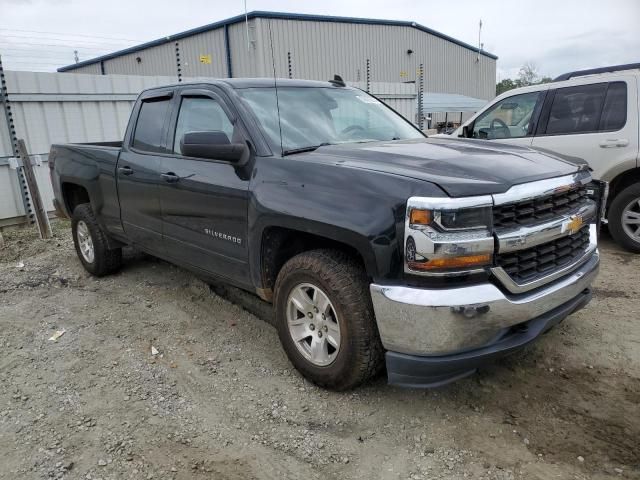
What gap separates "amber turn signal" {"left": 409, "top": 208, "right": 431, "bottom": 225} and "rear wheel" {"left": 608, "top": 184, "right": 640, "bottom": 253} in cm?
434

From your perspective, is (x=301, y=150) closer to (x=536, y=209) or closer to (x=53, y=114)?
(x=536, y=209)

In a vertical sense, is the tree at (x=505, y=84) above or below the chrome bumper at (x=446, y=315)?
above

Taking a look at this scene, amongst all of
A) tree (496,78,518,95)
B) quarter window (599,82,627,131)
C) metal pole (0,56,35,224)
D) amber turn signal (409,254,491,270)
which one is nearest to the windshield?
amber turn signal (409,254,491,270)

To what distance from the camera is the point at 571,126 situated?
6.05 meters

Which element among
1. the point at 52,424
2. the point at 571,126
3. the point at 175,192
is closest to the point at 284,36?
the point at 571,126

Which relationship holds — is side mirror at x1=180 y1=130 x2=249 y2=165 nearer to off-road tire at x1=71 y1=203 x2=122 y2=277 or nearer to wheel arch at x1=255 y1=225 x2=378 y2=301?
wheel arch at x1=255 y1=225 x2=378 y2=301

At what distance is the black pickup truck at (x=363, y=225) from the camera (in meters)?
2.48

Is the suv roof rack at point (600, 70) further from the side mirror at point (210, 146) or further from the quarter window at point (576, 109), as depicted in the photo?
the side mirror at point (210, 146)

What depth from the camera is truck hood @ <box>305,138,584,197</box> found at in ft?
8.43

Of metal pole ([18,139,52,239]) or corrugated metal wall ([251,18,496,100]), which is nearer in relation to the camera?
metal pole ([18,139,52,239])

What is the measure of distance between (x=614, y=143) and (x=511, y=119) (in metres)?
1.37

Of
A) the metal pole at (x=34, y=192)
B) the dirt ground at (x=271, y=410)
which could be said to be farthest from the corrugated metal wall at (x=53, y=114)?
the dirt ground at (x=271, y=410)

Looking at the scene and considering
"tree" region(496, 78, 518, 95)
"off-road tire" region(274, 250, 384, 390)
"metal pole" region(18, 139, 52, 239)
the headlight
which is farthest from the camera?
"tree" region(496, 78, 518, 95)

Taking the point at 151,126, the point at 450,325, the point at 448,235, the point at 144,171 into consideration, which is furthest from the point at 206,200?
the point at 450,325
